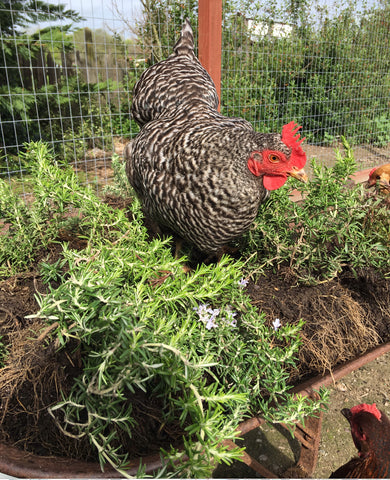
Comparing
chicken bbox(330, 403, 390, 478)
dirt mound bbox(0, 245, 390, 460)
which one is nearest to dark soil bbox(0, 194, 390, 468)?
dirt mound bbox(0, 245, 390, 460)

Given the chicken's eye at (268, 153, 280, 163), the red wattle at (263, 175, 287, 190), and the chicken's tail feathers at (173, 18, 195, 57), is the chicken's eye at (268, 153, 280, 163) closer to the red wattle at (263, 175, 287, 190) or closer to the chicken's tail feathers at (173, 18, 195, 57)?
the red wattle at (263, 175, 287, 190)

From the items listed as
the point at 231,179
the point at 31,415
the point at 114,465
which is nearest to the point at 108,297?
the point at 114,465

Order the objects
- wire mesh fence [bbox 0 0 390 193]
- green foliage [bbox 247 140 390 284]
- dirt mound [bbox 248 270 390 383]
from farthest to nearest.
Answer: wire mesh fence [bbox 0 0 390 193], green foliage [bbox 247 140 390 284], dirt mound [bbox 248 270 390 383]

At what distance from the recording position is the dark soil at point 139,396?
997 mm

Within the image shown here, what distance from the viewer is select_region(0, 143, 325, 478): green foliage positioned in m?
0.82

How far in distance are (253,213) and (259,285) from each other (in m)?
0.31

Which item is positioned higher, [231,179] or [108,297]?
[231,179]

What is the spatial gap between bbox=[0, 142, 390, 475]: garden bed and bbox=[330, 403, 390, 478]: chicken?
0.61ft

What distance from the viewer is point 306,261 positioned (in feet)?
5.24

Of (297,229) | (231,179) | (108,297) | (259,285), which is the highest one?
(231,179)

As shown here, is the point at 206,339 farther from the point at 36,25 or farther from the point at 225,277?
the point at 36,25

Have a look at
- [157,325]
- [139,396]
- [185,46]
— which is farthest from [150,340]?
[185,46]

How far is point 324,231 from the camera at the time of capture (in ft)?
4.89

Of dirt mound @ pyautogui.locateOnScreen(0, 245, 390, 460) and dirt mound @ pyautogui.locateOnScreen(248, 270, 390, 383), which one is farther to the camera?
dirt mound @ pyautogui.locateOnScreen(248, 270, 390, 383)
